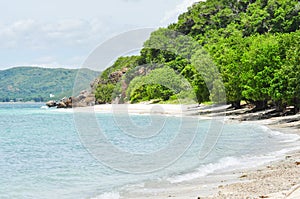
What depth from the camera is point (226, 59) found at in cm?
5916

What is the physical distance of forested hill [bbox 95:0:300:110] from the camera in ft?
142

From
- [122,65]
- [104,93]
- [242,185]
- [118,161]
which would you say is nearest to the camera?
[242,185]

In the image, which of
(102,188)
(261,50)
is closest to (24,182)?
(102,188)

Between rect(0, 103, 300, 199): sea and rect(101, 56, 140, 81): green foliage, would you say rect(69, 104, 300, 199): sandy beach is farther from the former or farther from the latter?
rect(101, 56, 140, 81): green foliage

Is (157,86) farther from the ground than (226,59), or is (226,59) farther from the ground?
(226,59)

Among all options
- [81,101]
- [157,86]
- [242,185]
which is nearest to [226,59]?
[157,86]

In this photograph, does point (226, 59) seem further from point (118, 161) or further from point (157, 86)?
point (157, 86)

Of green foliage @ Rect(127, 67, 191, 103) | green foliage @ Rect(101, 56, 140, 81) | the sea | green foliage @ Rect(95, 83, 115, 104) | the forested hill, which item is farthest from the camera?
green foliage @ Rect(95, 83, 115, 104)

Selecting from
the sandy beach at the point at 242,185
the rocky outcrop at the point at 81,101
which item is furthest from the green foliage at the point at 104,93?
the sandy beach at the point at 242,185

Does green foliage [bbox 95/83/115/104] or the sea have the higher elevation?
green foliage [bbox 95/83/115/104]

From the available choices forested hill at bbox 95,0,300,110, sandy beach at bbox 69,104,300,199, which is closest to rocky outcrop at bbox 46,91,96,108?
forested hill at bbox 95,0,300,110

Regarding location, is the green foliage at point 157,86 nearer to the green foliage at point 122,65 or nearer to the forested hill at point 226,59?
the forested hill at point 226,59

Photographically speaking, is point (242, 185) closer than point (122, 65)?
Yes

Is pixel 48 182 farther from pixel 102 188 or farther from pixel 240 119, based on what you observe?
pixel 240 119
